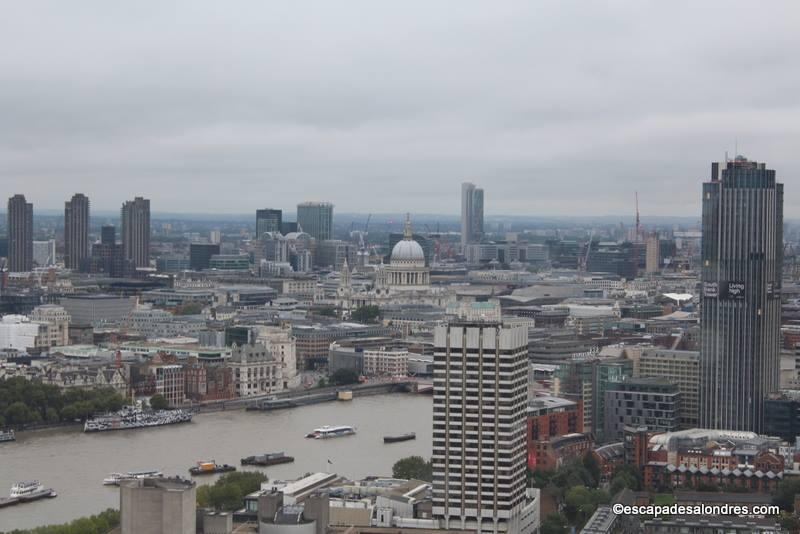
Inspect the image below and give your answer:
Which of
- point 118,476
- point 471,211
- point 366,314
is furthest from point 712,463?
point 471,211

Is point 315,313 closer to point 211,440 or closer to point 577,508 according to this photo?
point 211,440

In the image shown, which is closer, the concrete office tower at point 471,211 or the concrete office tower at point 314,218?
the concrete office tower at point 314,218

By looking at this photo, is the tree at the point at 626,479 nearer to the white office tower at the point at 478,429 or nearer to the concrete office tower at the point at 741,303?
the white office tower at the point at 478,429

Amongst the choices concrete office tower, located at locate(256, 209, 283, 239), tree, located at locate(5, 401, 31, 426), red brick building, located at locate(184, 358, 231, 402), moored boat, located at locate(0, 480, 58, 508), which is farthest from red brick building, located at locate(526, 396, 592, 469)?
concrete office tower, located at locate(256, 209, 283, 239)

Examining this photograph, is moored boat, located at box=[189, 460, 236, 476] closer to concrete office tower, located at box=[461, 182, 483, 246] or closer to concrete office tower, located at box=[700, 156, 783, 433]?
concrete office tower, located at box=[700, 156, 783, 433]

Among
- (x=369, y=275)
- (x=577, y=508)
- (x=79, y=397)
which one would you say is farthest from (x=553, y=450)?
(x=369, y=275)

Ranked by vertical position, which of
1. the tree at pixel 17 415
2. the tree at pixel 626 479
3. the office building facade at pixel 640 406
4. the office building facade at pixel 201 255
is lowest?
the tree at pixel 626 479

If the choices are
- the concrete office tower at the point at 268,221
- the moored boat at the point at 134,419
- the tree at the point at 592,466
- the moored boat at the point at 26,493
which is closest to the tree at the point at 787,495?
the tree at the point at 592,466
